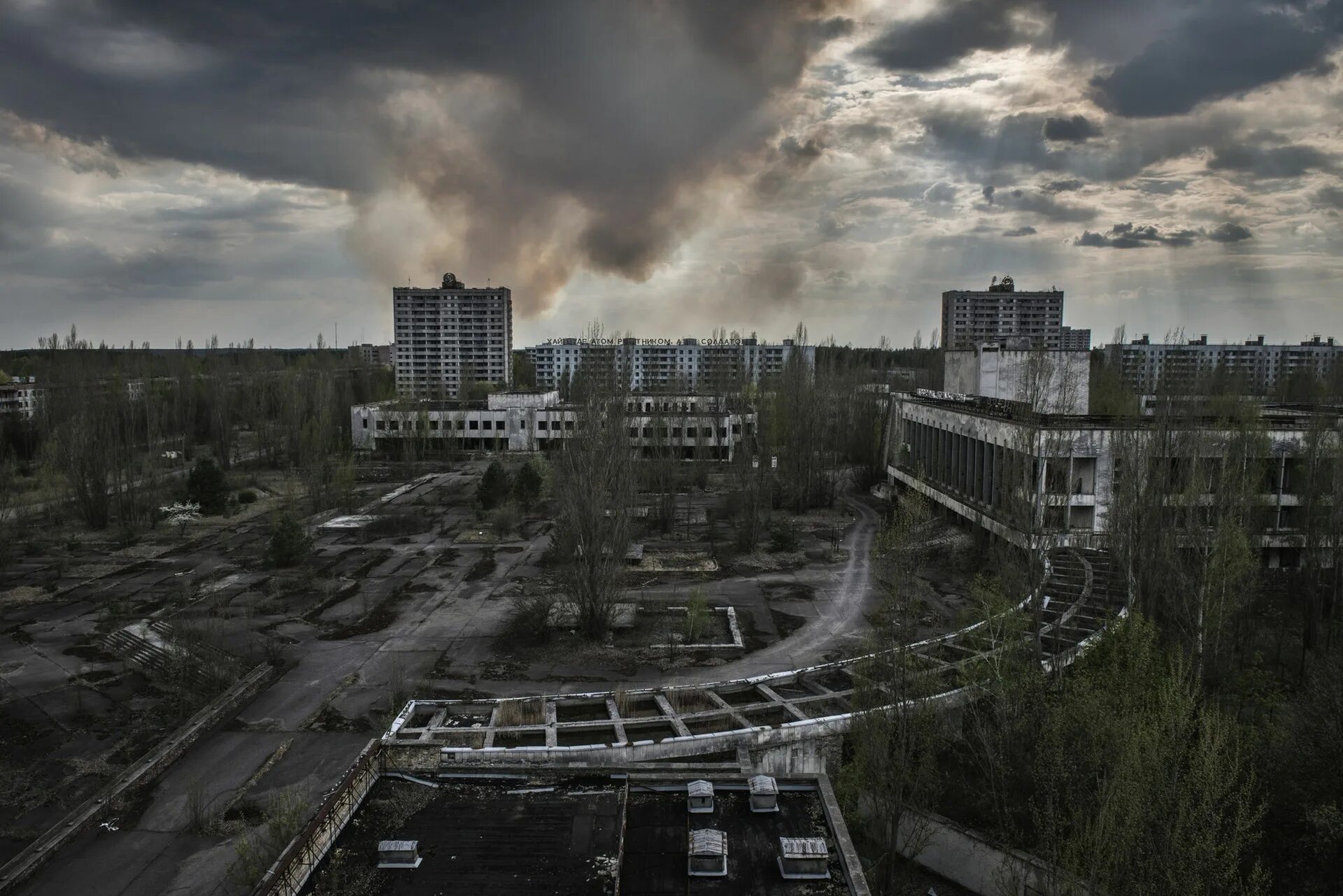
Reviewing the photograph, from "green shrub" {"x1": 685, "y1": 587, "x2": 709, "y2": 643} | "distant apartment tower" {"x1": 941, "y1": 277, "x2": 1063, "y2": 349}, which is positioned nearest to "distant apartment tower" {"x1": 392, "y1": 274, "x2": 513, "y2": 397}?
"distant apartment tower" {"x1": 941, "y1": 277, "x2": 1063, "y2": 349}

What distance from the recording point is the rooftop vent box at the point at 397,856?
387 inches

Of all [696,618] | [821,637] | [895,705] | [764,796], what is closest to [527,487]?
[696,618]

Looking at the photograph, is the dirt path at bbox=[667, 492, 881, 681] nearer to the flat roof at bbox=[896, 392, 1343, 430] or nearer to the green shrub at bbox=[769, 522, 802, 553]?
the green shrub at bbox=[769, 522, 802, 553]

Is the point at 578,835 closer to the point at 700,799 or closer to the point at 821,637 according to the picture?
the point at 700,799

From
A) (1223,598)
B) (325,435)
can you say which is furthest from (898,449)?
(325,435)

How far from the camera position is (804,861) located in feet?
32.1

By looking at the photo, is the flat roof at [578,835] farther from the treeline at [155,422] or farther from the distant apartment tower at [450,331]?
the distant apartment tower at [450,331]

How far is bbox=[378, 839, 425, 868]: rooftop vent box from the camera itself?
387 inches

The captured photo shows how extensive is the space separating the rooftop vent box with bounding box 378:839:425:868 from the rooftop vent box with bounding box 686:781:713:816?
3567 mm

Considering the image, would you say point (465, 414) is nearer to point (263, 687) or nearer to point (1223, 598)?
point (263, 687)

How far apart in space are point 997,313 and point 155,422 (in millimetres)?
109556

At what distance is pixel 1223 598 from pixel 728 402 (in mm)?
36927

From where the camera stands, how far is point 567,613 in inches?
982

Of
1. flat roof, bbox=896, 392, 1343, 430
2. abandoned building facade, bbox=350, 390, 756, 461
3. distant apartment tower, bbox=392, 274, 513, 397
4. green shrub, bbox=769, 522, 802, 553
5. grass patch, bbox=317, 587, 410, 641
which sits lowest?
grass patch, bbox=317, 587, 410, 641
